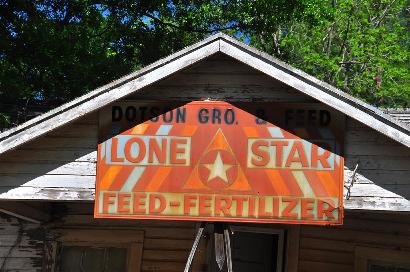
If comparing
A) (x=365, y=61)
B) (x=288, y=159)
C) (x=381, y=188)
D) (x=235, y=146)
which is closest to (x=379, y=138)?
(x=381, y=188)

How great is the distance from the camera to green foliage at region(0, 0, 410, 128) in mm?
11711

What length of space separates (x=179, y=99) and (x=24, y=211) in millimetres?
2772

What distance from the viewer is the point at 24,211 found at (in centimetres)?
623

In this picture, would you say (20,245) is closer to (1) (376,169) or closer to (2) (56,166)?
(2) (56,166)

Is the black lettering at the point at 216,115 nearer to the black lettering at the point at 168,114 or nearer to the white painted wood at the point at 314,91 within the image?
the black lettering at the point at 168,114

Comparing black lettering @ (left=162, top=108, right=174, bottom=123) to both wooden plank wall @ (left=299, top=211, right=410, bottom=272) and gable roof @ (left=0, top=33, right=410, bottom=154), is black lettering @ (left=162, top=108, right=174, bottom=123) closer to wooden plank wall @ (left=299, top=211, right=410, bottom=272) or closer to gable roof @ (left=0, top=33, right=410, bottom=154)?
gable roof @ (left=0, top=33, right=410, bottom=154)

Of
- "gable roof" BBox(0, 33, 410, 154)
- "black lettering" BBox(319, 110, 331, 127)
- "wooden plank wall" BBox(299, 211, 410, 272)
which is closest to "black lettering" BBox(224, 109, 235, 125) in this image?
"gable roof" BBox(0, 33, 410, 154)

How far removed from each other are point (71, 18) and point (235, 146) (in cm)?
1104

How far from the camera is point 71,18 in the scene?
1434 centimetres

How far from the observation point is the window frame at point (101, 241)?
23.0 feet

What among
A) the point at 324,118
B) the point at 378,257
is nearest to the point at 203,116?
the point at 324,118

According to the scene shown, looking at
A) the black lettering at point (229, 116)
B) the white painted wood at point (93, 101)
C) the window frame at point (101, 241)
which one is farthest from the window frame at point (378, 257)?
the white painted wood at point (93, 101)

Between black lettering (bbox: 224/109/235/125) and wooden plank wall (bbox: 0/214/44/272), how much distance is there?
3804 millimetres

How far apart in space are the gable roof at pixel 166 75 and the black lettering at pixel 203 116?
0.54m
